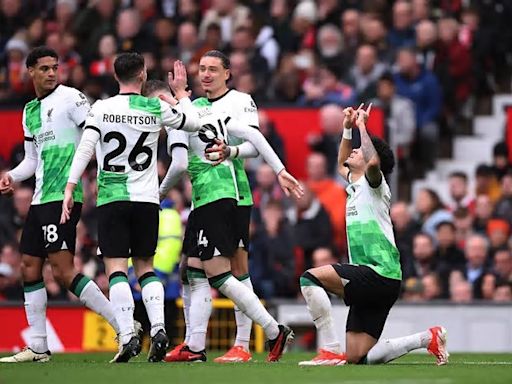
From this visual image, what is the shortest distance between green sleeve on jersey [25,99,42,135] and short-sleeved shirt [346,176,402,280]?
9.57ft

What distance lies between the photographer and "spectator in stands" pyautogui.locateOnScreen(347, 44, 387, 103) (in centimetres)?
2219

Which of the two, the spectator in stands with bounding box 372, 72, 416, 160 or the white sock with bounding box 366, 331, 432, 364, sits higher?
the spectator in stands with bounding box 372, 72, 416, 160

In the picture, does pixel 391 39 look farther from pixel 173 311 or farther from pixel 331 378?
pixel 331 378

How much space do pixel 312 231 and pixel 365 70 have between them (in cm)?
283

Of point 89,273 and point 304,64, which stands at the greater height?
point 304,64

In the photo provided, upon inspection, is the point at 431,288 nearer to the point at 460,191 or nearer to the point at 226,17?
the point at 460,191

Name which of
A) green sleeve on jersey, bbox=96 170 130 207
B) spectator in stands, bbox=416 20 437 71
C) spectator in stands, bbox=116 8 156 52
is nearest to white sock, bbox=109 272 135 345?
green sleeve on jersey, bbox=96 170 130 207

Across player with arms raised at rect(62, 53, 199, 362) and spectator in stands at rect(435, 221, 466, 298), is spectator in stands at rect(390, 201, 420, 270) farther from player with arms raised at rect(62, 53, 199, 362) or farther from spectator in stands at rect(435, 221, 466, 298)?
player with arms raised at rect(62, 53, 199, 362)

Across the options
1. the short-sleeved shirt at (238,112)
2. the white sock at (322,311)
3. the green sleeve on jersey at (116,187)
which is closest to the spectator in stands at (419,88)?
the short-sleeved shirt at (238,112)

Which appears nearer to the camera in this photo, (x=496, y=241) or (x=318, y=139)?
(x=496, y=241)

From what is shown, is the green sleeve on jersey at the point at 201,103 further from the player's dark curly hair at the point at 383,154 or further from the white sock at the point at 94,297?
the white sock at the point at 94,297

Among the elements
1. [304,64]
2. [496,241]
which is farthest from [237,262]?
[304,64]

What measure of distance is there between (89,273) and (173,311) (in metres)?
1.94

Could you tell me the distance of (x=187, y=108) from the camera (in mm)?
14117
